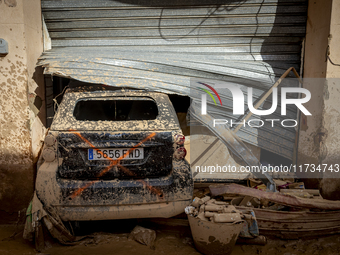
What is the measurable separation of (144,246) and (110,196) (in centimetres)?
71

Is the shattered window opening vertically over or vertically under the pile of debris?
over

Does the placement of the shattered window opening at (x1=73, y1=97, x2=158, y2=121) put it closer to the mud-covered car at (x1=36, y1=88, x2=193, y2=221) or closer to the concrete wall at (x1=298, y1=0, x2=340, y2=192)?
the mud-covered car at (x1=36, y1=88, x2=193, y2=221)

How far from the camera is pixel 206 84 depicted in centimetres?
413

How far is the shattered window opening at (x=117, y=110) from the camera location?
12.6ft

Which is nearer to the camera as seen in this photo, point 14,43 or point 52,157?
point 52,157

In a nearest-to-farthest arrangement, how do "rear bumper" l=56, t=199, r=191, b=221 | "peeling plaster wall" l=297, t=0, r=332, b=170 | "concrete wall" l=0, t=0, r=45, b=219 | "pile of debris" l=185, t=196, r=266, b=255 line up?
"pile of debris" l=185, t=196, r=266, b=255
"rear bumper" l=56, t=199, r=191, b=221
"concrete wall" l=0, t=0, r=45, b=219
"peeling plaster wall" l=297, t=0, r=332, b=170

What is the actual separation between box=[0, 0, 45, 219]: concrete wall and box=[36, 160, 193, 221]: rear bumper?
4.52 ft

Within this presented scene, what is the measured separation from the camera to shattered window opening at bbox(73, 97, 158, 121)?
3.83 metres

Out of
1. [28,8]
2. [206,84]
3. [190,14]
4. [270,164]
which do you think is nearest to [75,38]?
[28,8]

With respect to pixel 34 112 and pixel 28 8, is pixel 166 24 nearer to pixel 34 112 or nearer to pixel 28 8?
pixel 28 8

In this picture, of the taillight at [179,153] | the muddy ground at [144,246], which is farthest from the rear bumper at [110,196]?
the muddy ground at [144,246]

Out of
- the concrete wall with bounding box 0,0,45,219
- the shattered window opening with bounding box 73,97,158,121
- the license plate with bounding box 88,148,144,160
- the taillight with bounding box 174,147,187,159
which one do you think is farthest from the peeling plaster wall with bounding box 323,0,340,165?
the concrete wall with bounding box 0,0,45,219

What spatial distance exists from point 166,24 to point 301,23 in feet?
7.31

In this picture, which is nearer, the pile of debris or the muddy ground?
the pile of debris
